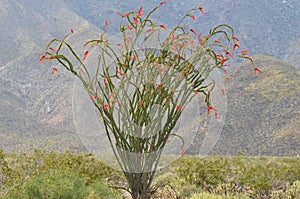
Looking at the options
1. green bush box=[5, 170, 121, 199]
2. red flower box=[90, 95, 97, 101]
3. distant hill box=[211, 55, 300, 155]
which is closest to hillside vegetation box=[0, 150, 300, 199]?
green bush box=[5, 170, 121, 199]

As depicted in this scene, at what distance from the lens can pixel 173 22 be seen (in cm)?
9312

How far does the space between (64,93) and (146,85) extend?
2863cm

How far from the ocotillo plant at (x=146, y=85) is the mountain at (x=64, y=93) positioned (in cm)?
35

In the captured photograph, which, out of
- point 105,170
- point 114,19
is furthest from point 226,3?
point 105,170

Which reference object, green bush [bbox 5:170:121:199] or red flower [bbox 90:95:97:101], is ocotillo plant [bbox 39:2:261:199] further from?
green bush [bbox 5:170:121:199]

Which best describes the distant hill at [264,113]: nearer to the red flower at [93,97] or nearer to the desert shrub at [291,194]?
the desert shrub at [291,194]

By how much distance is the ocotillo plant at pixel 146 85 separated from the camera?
3186 millimetres

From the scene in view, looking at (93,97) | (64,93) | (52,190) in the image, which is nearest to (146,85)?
(93,97)

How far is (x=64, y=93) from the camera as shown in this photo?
31.1 metres

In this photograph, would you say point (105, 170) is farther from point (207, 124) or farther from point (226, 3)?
point (226, 3)

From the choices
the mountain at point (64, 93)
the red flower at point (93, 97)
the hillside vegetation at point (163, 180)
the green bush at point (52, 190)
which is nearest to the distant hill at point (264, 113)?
the mountain at point (64, 93)

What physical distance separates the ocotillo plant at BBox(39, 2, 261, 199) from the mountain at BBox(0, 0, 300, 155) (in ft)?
1.13

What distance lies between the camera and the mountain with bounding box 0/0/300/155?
19219 millimetres

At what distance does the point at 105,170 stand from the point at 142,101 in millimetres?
2679
